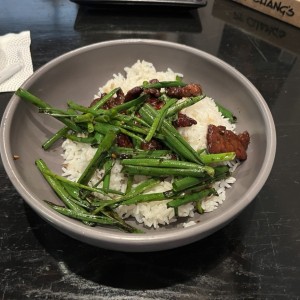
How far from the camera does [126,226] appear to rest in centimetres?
140

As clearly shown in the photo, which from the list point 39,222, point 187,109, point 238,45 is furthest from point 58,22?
point 39,222

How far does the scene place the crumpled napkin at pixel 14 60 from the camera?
2266 millimetres

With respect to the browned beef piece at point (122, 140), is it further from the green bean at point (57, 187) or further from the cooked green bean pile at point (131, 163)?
the green bean at point (57, 187)

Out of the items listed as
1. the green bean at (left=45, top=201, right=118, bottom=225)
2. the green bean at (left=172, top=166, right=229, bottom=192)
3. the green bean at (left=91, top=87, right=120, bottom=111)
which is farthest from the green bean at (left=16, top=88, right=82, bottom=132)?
the green bean at (left=172, top=166, right=229, bottom=192)

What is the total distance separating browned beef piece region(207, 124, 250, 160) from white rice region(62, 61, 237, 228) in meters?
0.06

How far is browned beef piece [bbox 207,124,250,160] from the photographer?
156 centimetres

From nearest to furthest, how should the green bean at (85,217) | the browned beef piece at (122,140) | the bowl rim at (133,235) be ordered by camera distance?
1. the bowl rim at (133,235)
2. the green bean at (85,217)
3. the browned beef piece at (122,140)

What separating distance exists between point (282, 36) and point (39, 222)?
233 centimetres

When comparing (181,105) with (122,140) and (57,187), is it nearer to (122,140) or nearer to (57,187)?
(122,140)

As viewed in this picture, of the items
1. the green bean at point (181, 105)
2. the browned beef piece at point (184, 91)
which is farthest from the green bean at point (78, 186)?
the browned beef piece at point (184, 91)

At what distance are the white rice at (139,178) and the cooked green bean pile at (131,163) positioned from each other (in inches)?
1.6

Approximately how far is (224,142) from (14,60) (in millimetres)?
1613

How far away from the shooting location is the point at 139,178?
1562 millimetres

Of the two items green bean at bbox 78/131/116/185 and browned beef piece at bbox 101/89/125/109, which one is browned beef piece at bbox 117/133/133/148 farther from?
browned beef piece at bbox 101/89/125/109
